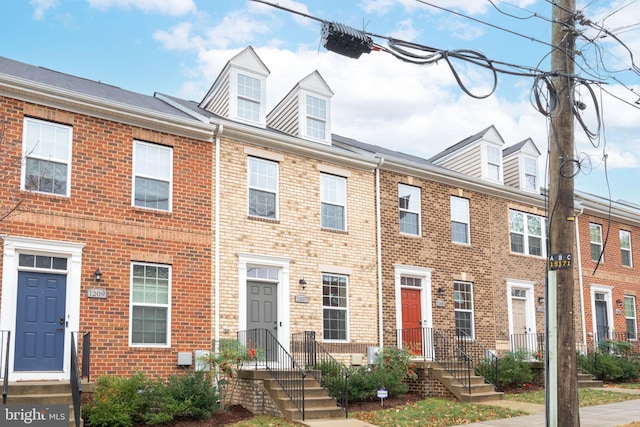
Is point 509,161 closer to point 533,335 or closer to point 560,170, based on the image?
point 533,335

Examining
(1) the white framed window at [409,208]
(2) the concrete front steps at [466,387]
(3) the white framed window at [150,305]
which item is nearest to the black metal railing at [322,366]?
(2) the concrete front steps at [466,387]

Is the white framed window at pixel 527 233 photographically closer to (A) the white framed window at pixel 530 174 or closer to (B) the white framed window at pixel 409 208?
(A) the white framed window at pixel 530 174

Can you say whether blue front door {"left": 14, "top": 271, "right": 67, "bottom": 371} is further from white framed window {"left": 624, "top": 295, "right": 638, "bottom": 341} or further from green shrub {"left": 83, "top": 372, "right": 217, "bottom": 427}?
white framed window {"left": 624, "top": 295, "right": 638, "bottom": 341}

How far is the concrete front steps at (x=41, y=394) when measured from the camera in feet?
37.2

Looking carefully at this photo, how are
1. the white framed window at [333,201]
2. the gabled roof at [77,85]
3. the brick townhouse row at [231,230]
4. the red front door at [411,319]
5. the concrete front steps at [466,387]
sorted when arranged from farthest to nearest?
the red front door at [411,319] < the white framed window at [333,201] < the concrete front steps at [466,387] < the gabled roof at [77,85] < the brick townhouse row at [231,230]

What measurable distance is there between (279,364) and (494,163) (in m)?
10.9

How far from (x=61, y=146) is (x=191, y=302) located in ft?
13.7

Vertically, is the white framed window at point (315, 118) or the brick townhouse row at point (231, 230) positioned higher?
the white framed window at point (315, 118)

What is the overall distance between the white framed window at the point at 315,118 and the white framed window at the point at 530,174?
8.44m

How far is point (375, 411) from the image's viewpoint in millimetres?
14664

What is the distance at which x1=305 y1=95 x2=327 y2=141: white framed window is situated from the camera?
60.7 feet

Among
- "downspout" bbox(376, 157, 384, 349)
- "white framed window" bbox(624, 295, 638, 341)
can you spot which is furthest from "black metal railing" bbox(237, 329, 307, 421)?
"white framed window" bbox(624, 295, 638, 341)

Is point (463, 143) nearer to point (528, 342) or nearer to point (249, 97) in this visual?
point (528, 342)

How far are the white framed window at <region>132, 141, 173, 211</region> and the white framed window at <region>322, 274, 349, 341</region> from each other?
465 cm
